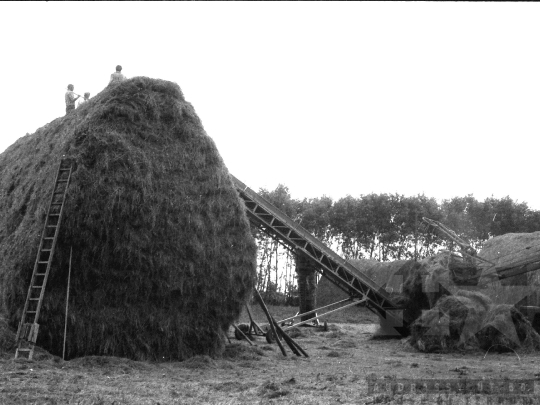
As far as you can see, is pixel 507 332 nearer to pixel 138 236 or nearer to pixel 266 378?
pixel 266 378

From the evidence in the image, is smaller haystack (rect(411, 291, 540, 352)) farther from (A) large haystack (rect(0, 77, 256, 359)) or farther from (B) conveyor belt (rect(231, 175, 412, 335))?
(A) large haystack (rect(0, 77, 256, 359))

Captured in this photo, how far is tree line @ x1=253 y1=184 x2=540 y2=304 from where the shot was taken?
1499 inches

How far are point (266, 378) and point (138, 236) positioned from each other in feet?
13.0

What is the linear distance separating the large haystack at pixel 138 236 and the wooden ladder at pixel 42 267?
0.66 feet

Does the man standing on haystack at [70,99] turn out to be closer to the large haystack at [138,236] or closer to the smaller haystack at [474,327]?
the large haystack at [138,236]

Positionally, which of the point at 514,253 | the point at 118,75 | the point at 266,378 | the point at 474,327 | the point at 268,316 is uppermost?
the point at 118,75

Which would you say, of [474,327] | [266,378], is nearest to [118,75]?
[266,378]

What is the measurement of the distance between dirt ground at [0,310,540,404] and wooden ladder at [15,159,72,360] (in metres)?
0.36

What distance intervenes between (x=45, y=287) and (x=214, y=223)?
364 centimetres

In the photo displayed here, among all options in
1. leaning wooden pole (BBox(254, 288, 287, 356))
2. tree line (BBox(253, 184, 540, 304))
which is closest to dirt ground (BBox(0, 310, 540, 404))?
leaning wooden pole (BBox(254, 288, 287, 356))

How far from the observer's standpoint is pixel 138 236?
1275 cm

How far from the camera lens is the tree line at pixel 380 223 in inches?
1499

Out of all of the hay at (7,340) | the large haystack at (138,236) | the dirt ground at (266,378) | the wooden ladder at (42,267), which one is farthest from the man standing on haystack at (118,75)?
the dirt ground at (266,378)

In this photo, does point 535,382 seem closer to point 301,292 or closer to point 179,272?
point 179,272
